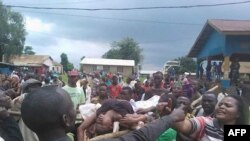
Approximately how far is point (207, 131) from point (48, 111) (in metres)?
1.92

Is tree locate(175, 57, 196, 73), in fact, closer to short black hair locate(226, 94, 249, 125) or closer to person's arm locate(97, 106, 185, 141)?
short black hair locate(226, 94, 249, 125)

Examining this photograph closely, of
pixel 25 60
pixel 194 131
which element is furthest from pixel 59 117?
pixel 25 60

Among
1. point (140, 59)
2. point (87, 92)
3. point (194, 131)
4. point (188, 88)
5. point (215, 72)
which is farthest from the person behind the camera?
point (140, 59)

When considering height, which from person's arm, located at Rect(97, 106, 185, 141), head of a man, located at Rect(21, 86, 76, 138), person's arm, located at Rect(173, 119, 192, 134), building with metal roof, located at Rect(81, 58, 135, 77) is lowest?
person's arm, located at Rect(173, 119, 192, 134)

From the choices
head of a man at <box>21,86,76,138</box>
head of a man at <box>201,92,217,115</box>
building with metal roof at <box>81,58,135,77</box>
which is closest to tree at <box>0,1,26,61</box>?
building with metal roof at <box>81,58,135,77</box>

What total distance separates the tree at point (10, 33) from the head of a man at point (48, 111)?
52642mm

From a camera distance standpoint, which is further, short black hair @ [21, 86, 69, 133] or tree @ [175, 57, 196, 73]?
tree @ [175, 57, 196, 73]

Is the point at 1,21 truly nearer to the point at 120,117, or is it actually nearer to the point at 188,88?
the point at 188,88

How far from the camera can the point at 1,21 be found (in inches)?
2083

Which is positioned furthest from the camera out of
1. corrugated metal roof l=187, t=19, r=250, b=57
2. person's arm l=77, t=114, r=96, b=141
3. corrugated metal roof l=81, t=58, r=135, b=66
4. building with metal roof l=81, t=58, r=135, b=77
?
corrugated metal roof l=81, t=58, r=135, b=66

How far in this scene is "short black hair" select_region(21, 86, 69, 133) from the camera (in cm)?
216

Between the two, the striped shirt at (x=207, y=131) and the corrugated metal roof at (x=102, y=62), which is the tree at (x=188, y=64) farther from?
the striped shirt at (x=207, y=131)

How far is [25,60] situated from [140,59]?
74.2 ft

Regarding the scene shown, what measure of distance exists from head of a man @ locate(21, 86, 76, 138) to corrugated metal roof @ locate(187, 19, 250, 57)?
1363 cm
